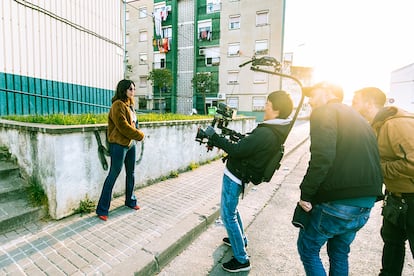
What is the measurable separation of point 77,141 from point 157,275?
7.28ft

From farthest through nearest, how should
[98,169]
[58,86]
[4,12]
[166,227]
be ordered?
[58,86] → [4,12] → [98,169] → [166,227]

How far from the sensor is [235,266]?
265 cm

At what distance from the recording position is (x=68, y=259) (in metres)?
2.58

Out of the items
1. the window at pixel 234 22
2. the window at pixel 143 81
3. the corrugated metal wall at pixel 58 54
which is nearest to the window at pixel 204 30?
the window at pixel 234 22

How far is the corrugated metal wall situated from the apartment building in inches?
656

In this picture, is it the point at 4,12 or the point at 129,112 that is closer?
the point at 129,112

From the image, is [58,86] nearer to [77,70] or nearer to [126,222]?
[77,70]

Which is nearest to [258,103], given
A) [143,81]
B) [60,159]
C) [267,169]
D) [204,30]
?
[204,30]

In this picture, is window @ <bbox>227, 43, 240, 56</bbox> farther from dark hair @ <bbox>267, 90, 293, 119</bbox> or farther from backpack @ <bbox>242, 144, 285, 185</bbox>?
backpack @ <bbox>242, 144, 285, 185</bbox>

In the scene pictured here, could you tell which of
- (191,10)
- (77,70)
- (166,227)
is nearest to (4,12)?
(77,70)

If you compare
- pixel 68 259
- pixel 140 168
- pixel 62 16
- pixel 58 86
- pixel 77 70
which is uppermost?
pixel 62 16

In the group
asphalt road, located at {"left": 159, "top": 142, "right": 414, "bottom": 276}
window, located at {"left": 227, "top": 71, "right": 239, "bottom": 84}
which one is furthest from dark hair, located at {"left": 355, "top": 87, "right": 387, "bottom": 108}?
window, located at {"left": 227, "top": 71, "right": 239, "bottom": 84}

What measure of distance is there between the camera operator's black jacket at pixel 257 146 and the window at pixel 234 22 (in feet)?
92.4

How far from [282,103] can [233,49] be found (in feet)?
89.7
